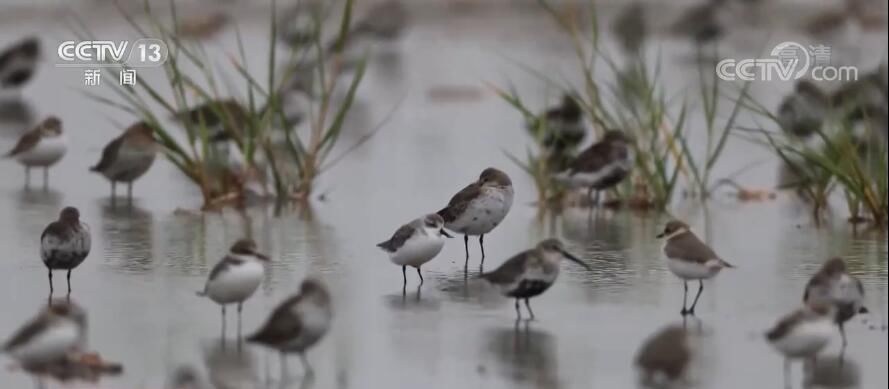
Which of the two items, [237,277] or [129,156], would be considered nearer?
[237,277]

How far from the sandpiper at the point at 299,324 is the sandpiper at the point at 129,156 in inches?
232

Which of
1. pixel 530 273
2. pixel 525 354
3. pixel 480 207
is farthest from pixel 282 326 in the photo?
pixel 480 207

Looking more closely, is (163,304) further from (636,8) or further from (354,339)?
(636,8)

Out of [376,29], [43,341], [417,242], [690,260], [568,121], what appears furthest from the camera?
[376,29]

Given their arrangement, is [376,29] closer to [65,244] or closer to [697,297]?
[65,244]

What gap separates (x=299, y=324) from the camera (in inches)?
328

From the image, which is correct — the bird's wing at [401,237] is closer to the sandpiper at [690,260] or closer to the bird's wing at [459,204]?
the bird's wing at [459,204]

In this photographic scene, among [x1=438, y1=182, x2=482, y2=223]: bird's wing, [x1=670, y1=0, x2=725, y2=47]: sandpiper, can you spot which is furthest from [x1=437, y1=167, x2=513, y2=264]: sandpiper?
[x1=670, y1=0, x2=725, y2=47]: sandpiper

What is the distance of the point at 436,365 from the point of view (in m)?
8.57

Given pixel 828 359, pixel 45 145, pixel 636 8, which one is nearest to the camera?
pixel 828 359

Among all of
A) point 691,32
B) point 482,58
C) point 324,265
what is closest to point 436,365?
point 324,265

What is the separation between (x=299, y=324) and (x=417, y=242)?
2211mm

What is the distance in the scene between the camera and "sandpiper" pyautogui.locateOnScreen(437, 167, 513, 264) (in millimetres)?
11422

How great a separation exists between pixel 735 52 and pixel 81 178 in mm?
12786
